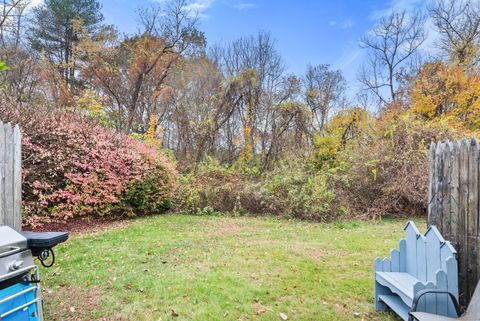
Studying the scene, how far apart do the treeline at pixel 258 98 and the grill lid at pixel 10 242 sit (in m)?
7.15

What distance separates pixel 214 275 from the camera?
157 inches

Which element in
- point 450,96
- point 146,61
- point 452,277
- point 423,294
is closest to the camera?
point 423,294

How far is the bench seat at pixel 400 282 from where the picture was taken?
2625 millimetres

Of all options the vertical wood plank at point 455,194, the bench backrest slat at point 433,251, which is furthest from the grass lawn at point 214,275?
the vertical wood plank at point 455,194

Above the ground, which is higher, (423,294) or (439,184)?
(439,184)

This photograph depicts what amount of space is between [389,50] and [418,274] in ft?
62.8

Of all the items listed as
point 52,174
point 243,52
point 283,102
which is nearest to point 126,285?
point 52,174

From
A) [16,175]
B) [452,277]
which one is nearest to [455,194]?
[452,277]

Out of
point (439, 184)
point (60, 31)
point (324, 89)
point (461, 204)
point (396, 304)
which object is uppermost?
point (60, 31)

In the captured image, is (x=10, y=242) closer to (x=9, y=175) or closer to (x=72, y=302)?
(x=9, y=175)

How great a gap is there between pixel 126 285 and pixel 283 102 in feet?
41.1

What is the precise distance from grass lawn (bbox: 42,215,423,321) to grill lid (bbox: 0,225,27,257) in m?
1.33

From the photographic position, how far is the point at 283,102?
14930mm

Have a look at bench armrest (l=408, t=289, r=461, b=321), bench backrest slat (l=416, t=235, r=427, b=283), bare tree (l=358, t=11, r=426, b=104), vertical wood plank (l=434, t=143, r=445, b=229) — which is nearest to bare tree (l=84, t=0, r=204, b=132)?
bare tree (l=358, t=11, r=426, b=104)
